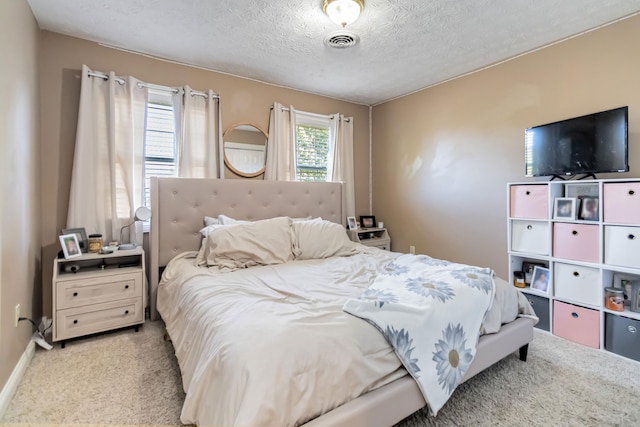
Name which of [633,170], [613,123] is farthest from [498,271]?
[613,123]

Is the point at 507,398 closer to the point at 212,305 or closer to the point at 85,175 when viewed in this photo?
the point at 212,305

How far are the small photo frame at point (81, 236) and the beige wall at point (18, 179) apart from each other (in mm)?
208

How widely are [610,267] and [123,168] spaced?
3941 mm

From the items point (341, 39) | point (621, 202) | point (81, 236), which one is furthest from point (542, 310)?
point (81, 236)

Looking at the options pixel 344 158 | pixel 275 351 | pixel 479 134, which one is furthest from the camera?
pixel 344 158

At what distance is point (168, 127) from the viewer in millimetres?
2959

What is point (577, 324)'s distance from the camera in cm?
231

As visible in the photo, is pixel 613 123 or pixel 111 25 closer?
pixel 613 123

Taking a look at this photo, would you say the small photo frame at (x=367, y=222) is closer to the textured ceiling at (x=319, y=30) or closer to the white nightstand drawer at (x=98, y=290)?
the textured ceiling at (x=319, y=30)

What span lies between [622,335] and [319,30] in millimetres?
3156

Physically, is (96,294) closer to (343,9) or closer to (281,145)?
(281,145)

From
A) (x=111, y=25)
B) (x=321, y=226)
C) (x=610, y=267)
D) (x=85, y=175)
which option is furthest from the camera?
(x=321, y=226)

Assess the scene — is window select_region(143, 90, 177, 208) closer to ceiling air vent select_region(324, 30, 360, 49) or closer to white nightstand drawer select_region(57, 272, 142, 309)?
white nightstand drawer select_region(57, 272, 142, 309)

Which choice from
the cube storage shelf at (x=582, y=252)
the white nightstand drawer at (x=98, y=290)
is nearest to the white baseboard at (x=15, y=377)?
the white nightstand drawer at (x=98, y=290)
